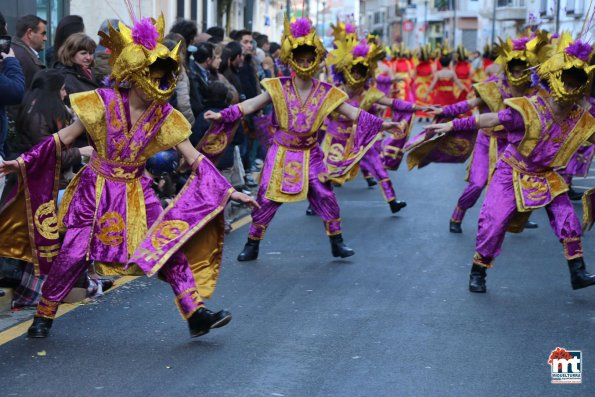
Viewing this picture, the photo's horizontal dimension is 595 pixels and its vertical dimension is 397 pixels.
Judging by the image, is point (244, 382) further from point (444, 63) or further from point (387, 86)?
point (444, 63)

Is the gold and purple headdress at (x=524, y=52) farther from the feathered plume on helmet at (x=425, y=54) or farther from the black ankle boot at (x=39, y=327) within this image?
the feathered plume on helmet at (x=425, y=54)

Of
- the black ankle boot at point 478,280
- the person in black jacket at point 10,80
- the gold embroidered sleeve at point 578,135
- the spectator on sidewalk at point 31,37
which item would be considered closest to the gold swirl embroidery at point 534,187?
the gold embroidered sleeve at point 578,135

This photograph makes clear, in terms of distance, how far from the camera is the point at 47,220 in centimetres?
694

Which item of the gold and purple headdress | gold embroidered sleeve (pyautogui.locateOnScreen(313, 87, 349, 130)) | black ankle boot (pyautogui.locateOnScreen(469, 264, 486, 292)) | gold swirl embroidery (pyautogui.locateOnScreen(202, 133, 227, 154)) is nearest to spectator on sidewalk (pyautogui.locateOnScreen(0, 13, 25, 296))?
gold swirl embroidery (pyautogui.locateOnScreen(202, 133, 227, 154))

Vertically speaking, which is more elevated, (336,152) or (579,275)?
(336,152)

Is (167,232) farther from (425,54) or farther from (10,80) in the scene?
(425,54)

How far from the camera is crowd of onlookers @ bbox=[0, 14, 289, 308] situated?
24.8ft

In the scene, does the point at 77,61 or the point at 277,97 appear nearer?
the point at 77,61

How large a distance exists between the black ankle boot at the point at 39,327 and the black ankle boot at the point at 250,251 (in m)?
3.15

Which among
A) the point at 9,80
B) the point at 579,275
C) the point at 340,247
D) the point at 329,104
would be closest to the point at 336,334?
the point at 579,275

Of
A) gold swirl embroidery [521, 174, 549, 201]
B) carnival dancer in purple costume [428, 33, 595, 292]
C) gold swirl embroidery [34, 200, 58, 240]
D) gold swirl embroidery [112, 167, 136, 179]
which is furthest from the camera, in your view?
gold swirl embroidery [521, 174, 549, 201]

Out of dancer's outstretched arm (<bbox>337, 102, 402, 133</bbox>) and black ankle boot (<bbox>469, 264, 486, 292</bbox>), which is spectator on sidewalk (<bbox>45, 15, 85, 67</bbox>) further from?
black ankle boot (<bbox>469, 264, 486, 292</bbox>)

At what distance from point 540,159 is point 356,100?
225 inches

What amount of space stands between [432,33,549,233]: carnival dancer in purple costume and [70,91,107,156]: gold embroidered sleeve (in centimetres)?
418
